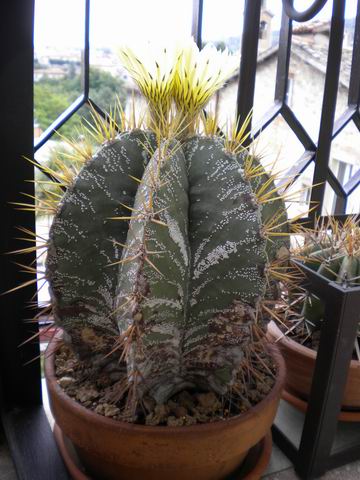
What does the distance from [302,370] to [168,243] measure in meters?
0.32

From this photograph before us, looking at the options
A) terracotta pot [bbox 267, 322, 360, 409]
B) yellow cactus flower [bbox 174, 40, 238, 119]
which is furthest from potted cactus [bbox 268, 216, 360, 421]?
yellow cactus flower [bbox 174, 40, 238, 119]

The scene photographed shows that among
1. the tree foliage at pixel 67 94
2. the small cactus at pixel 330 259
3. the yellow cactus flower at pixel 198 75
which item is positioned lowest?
the small cactus at pixel 330 259

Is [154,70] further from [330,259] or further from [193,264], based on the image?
[330,259]

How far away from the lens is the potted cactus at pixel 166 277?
0.46 m

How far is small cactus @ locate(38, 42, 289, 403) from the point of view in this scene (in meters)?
0.45

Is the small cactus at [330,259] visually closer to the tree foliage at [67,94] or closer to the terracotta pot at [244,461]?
the terracotta pot at [244,461]

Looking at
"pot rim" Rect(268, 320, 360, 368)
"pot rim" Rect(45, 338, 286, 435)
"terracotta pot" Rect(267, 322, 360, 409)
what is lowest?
"terracotta pot" Rect(267, 322, 360, 409)

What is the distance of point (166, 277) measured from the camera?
45 cm

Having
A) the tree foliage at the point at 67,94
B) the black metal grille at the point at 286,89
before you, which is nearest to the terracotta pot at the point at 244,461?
the black metal grille at the point at 286,89

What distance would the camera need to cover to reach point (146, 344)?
46cm

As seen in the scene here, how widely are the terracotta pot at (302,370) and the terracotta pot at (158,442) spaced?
129mm

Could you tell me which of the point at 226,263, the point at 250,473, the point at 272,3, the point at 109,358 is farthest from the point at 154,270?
the point at 272,3

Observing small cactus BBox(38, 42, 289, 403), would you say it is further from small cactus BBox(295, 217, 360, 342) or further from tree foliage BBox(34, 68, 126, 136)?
tree foliage BBox(34, 68, 126, 136)

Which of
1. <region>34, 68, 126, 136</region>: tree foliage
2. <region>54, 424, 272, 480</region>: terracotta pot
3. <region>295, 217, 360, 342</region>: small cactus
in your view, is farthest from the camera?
<region>34, 68, 126, 136</region>: tree foliage
